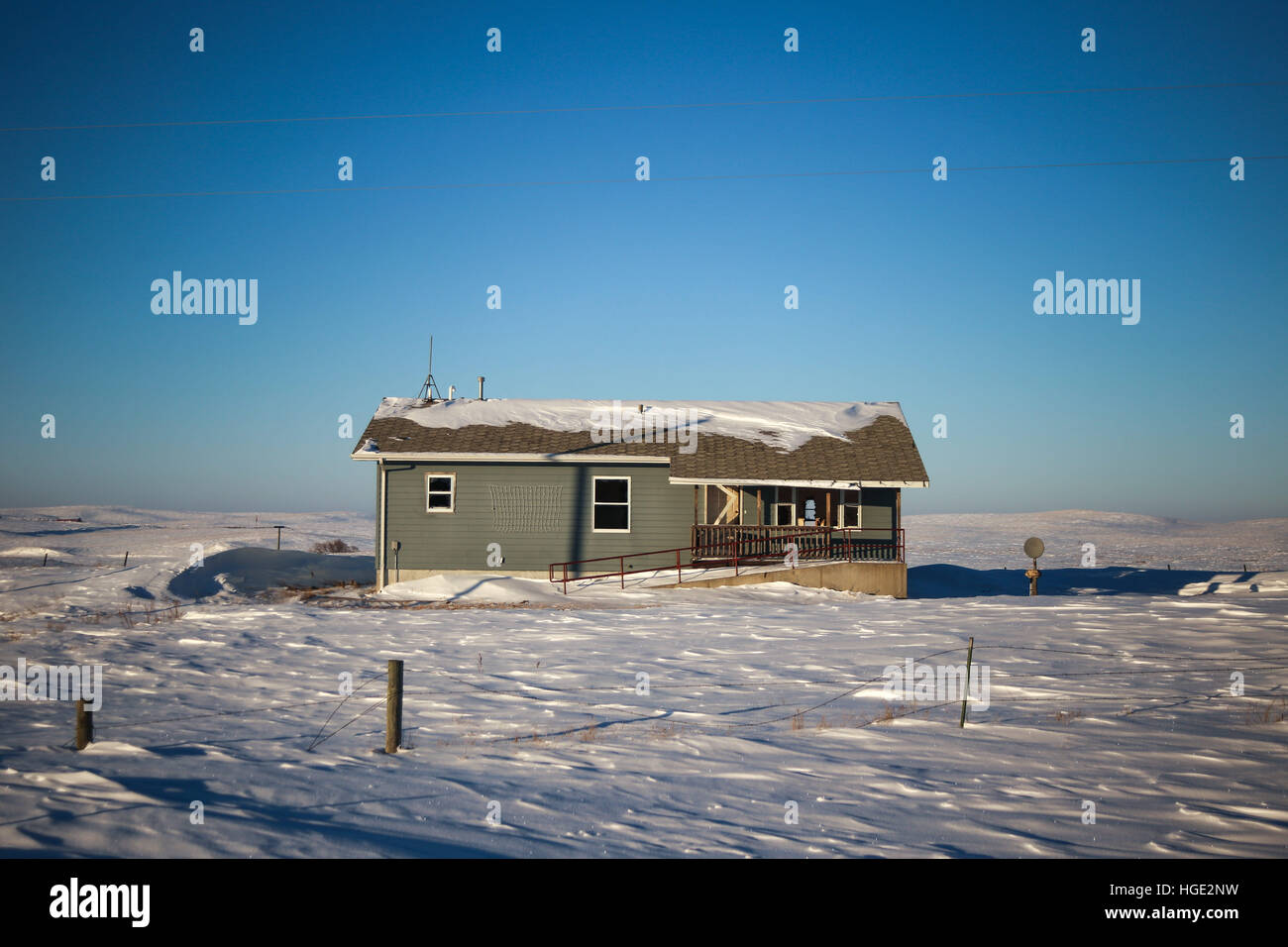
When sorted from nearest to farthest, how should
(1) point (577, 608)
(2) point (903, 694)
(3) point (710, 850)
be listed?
(3) point (710, 850)
(2) point (903, 694)
(1) point (577, 608)

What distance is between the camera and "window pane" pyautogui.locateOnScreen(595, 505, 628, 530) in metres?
23.3

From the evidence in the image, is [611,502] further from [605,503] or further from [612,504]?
[605,503]

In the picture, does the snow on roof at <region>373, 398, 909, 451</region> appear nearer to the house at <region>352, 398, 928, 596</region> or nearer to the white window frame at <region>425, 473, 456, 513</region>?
the house at <region>352, 398, 928, 596</region>

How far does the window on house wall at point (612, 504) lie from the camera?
919 inches

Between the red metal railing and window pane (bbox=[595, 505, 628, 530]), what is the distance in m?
0.85

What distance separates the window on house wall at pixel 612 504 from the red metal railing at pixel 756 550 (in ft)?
2.85

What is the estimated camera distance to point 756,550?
23500mm

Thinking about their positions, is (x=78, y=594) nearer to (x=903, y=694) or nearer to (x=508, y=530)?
(x=508, y=530)

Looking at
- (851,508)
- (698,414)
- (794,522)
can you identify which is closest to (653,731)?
(794,522)

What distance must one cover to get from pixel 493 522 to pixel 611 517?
323 centimetres

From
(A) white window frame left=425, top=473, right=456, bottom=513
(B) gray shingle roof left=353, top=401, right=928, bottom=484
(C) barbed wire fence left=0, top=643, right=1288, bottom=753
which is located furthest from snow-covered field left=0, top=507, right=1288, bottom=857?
(B) gray shingle roof left=353, top=401, right=928, bottom=484
